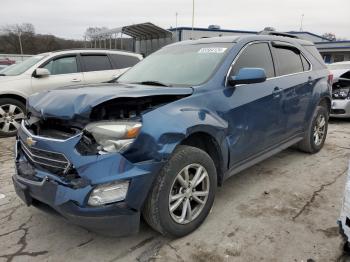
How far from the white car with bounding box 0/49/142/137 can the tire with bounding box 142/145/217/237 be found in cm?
420

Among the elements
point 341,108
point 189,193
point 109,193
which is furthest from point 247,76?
point 341,108

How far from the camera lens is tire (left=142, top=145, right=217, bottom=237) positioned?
268 centimetres

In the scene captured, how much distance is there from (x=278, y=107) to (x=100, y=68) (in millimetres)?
5097

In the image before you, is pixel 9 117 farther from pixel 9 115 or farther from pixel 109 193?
pixel 109 193

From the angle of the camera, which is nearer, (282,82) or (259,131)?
(259,131)

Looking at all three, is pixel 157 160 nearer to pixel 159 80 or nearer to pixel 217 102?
pixel 217 102

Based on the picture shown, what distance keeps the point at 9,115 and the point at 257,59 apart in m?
5.25

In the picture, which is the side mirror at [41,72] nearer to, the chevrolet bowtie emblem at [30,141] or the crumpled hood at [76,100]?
the crumpled hood at [76,100]

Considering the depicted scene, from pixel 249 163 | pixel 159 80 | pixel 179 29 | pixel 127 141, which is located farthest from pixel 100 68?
pixel 179 29

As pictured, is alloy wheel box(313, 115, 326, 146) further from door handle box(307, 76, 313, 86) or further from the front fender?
the front fender

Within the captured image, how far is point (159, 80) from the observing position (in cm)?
368

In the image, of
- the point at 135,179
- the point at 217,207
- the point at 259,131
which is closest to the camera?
the point at 135,179

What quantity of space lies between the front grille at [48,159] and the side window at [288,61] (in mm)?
2935

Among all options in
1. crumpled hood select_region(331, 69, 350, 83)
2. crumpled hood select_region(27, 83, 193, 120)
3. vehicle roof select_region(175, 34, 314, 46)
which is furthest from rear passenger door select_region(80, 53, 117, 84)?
crumpled hood select_region(331, 69, 350, 83)
